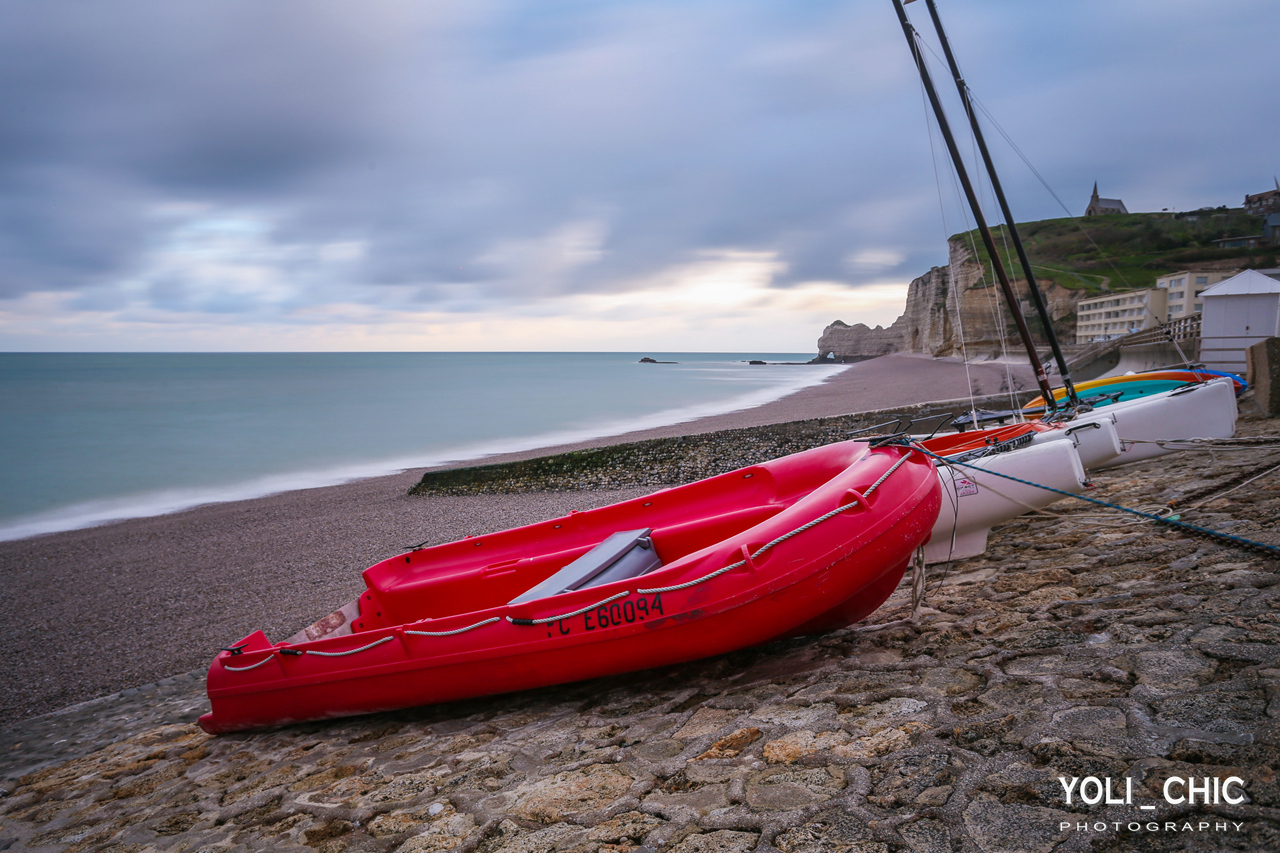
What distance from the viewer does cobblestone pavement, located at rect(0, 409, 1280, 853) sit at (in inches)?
71.2

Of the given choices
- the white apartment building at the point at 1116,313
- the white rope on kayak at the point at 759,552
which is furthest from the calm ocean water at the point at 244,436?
the white apartment building at the point at 1116,313

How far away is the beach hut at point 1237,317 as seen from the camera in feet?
43.0

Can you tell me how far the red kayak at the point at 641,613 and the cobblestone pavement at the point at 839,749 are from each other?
0.18 meters

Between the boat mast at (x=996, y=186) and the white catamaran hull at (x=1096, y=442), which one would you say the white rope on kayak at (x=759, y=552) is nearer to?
the white catamaran hull at (x=1096, y=442)

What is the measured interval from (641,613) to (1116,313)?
126ft

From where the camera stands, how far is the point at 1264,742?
179 centimetres

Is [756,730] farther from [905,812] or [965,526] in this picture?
[965,526]

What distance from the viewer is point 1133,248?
1732 inches

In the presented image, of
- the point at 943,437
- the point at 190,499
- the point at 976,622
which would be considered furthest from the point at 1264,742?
the point at 190,499

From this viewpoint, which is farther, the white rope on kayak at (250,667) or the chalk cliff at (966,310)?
the chalk cliff at (966,310)

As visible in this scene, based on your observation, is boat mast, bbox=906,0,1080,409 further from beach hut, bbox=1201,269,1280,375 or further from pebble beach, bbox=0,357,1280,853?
beach hut, bbox=1201,269,1280,375

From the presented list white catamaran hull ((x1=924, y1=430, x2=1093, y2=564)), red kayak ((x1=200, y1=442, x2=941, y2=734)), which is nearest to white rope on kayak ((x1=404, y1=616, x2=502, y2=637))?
red kayak ((x1=200, y1=442, x2=941, y2=734))

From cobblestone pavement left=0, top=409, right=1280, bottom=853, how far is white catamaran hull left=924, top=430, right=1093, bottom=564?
42cm

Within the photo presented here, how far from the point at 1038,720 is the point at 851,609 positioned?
1.24 meters
